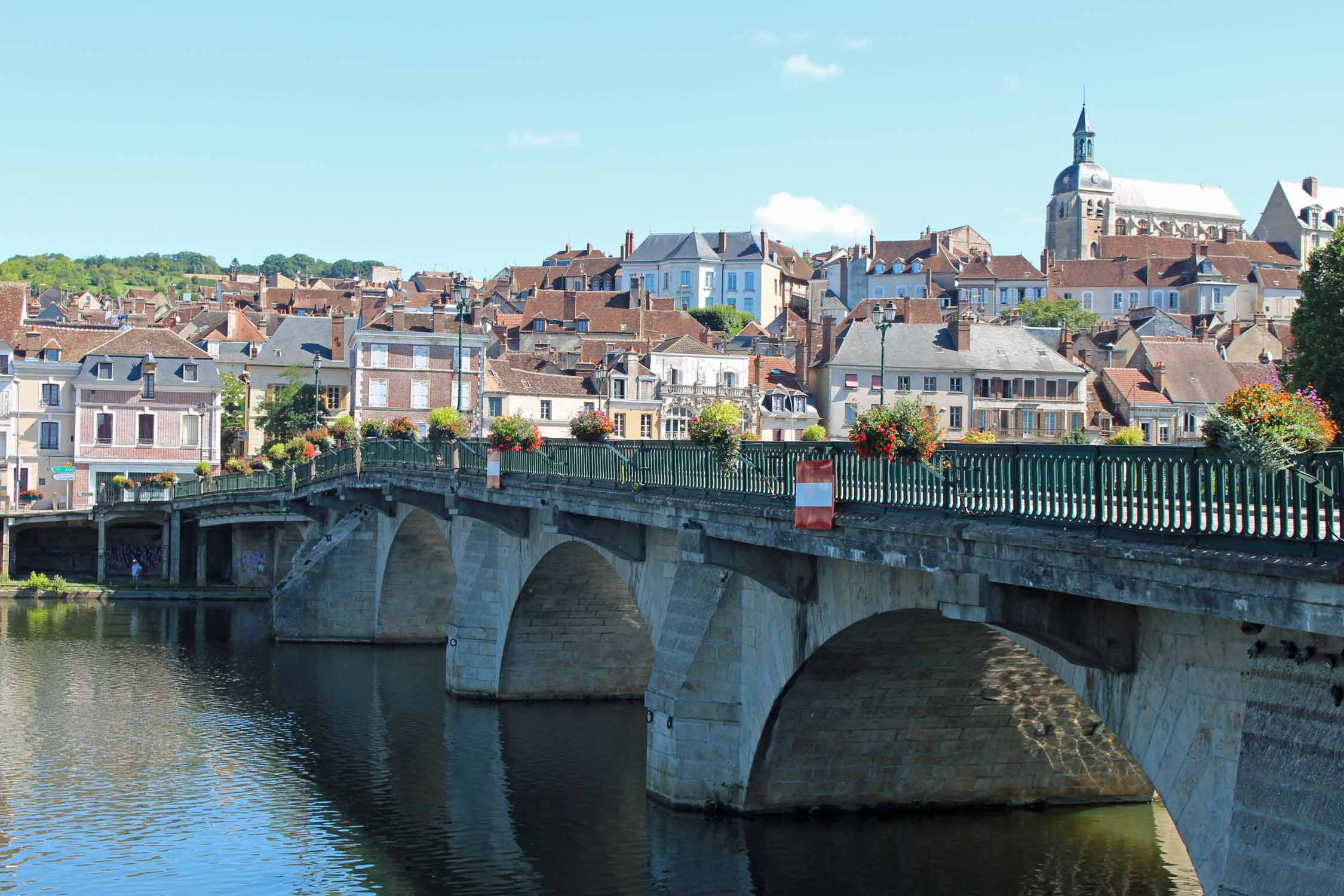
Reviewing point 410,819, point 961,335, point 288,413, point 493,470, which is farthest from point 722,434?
point 288,413

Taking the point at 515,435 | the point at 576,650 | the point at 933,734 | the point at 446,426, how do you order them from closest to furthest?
the point at 933,734 → the point at 515,435 → the point at 576,650 → the point at 446,426

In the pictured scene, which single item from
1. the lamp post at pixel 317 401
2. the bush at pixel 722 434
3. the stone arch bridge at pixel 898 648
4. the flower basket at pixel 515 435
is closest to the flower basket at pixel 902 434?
the stone arch bridge at pixel 898 648

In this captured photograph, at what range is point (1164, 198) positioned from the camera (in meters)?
196

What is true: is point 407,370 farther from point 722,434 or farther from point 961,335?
point 722,434

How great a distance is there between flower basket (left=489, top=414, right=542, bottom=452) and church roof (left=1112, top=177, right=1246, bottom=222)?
168 meters

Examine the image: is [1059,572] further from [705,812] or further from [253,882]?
[253,882]

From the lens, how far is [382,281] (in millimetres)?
172875

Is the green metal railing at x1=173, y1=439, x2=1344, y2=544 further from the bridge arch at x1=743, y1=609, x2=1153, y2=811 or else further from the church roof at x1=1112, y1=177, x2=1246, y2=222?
the church roof at x1=1112, y1=177, x2=1246, y2=222

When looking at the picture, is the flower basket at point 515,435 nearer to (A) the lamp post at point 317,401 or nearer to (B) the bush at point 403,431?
(B) the bush at point 403,431

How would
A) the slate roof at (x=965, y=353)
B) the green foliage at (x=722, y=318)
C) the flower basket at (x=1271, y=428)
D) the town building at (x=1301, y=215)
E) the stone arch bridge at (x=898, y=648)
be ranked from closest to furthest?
the flower basket at (x=1271, y=428) → the stone arch bridge at (x=898, y=648) → the slate roof at (x=965, y=353) → the green foliage at (x=722, y=318) → the town building at (x=1301, y=215)

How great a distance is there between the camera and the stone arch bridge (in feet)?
39.7

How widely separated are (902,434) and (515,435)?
1901 cm

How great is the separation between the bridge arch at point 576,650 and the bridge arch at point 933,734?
13898 millimetres

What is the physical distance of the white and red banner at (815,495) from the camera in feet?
61.5
